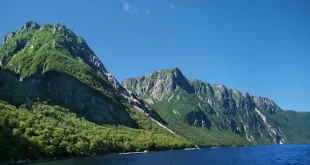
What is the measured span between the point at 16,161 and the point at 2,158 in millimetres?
6839

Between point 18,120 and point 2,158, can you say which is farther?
point 18,120

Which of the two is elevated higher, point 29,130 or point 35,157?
point 29,130

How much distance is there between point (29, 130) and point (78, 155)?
31313mm

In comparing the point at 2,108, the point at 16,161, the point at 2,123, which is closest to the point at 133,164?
the point at 16,161

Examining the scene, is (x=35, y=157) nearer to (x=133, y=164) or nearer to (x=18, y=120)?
(x=18, y=120)

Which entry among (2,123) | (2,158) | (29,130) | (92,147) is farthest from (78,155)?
(2,158)

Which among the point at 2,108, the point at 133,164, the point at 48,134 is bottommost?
the point at 133,164

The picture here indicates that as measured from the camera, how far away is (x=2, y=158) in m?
125

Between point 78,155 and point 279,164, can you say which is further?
point 78,155

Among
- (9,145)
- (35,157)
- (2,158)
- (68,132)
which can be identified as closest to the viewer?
(2,158)

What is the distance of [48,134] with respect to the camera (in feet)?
561

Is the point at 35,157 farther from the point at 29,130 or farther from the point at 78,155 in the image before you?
the point at 78,155

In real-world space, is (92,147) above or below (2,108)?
below

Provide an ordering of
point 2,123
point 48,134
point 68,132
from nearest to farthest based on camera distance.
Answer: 1. point 2,123
2. point 48,134
3. point 68,132
